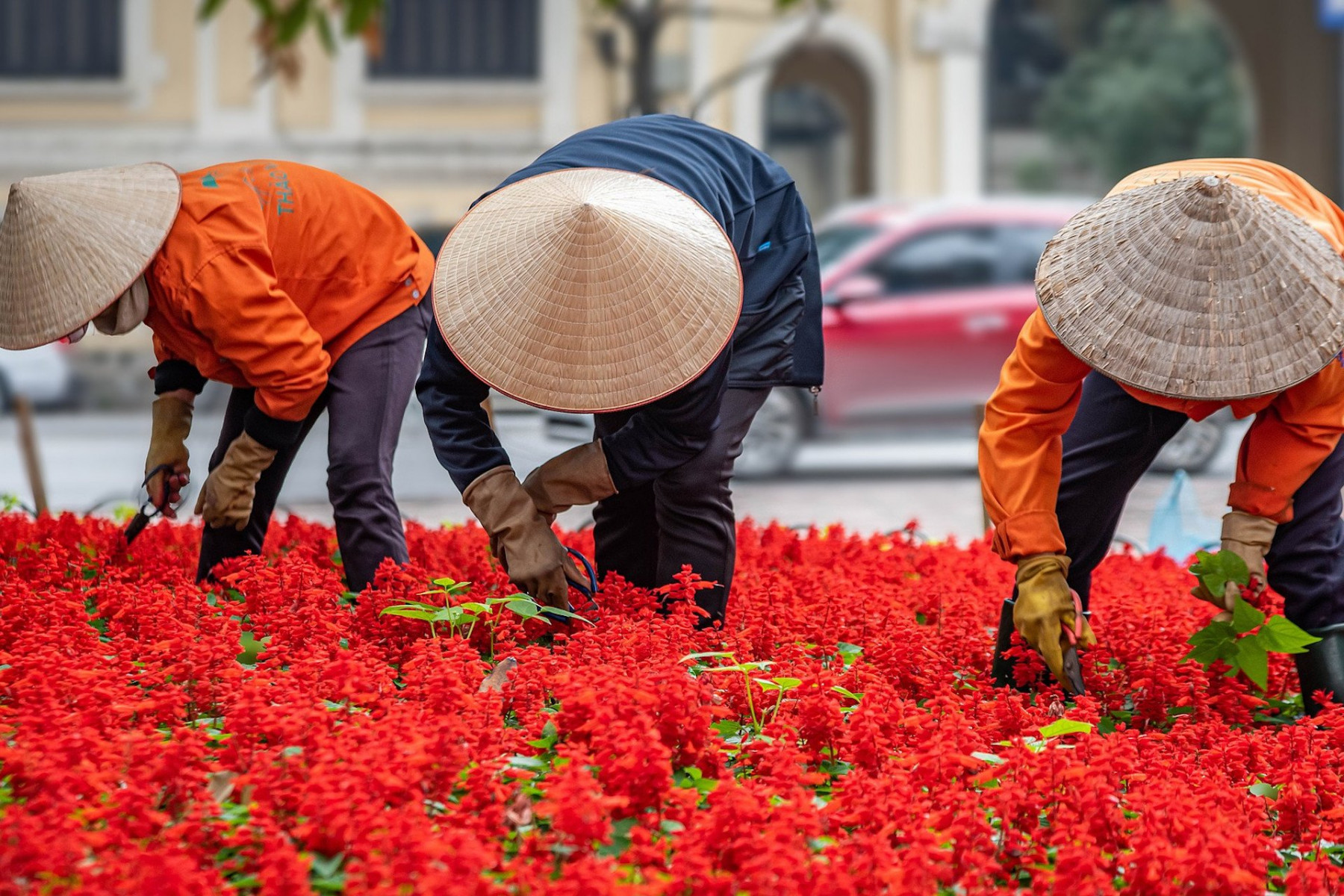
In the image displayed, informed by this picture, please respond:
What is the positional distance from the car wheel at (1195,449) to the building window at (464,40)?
8787mm

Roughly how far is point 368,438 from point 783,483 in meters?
6.97

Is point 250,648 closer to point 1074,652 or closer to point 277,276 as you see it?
point 277,276

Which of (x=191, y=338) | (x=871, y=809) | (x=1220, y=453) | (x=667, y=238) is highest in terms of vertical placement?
(x=667, y=238)

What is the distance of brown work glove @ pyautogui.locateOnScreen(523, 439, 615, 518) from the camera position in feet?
10.6

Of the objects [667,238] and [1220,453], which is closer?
[667,238]

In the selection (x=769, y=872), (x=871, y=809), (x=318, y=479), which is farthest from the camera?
(x=318, y=479)

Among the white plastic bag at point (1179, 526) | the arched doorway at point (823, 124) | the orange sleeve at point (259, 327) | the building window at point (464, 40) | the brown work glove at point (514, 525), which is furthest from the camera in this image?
the arched doorway at point (823, 124)

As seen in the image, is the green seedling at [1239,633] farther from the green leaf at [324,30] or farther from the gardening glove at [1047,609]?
the green leaf at [324,30]

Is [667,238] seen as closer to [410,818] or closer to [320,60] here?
[410,818]

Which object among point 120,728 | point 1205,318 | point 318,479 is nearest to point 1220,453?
point 318,479

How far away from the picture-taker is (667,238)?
289 centimetres

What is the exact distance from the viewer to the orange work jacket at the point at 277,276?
136 inches

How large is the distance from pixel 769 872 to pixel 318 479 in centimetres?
785

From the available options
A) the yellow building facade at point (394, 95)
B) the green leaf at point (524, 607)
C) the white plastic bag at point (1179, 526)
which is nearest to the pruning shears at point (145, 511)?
the green leaf at point (524, 607)
